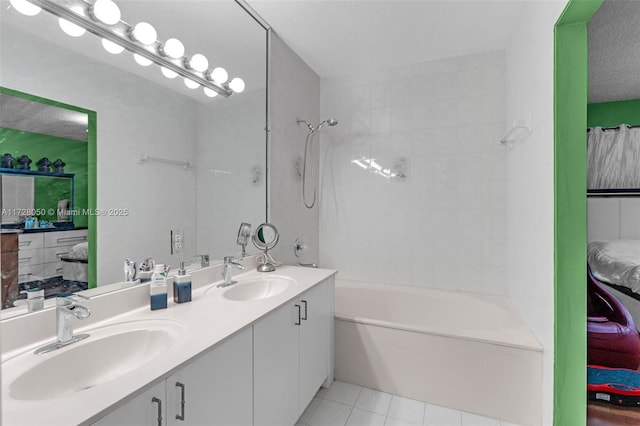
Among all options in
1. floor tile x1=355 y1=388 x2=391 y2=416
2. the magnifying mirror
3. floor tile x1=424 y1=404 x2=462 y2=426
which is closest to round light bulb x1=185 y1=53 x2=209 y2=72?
the magnifying mirror

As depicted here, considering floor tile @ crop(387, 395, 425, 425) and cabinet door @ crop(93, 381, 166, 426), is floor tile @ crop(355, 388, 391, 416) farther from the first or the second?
cabinet door @ crop(93, 381, 166, 426)

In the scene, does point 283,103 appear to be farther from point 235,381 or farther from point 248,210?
point 235,381

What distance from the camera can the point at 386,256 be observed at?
2.88 m

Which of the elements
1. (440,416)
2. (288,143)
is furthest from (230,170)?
(440,416)

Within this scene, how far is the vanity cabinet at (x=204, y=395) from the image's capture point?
849 millimetres

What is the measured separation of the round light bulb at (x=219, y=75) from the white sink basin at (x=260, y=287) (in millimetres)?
1208

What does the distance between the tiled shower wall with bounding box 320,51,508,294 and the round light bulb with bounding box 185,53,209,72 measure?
144cm

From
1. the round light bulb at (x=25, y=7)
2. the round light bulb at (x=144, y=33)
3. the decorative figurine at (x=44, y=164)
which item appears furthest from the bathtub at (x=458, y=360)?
the round light bulb at (x=25, y=7)

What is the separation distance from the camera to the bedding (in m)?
2.11

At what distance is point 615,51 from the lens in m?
2.09

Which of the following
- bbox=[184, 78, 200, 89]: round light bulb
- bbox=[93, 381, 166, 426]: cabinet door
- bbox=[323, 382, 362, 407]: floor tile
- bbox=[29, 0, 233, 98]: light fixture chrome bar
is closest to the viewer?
bbox=[93, 381, 166, 426]: cabinet door

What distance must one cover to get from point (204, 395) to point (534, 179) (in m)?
1.92

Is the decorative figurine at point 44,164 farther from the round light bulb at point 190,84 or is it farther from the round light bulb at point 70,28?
the round light bulb at point 190,84

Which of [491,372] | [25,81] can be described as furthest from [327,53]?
[491,372]
